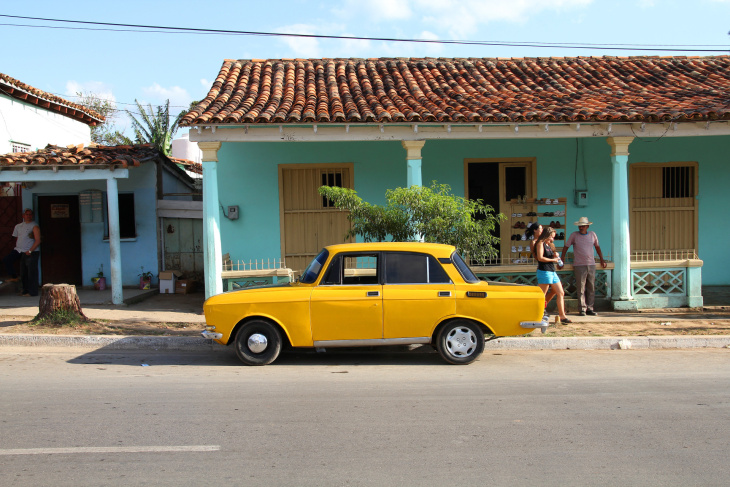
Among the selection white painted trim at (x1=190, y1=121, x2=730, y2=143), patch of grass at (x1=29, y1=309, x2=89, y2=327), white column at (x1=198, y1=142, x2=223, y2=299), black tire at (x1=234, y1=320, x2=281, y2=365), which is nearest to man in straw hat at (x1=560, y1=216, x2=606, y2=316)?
white painted trim at (x1=190, y1=121, x2=730, y2=143)

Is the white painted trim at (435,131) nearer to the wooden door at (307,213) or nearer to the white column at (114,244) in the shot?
the wooden door at (307,213)

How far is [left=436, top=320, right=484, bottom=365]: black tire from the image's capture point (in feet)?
23.4

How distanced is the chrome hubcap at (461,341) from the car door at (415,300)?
0.90 ft

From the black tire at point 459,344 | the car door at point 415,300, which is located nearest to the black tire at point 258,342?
the car door at point 415,300

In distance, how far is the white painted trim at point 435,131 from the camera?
1009 cm

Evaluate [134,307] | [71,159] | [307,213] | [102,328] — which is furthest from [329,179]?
[102,328]

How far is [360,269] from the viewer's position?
7.17 metres

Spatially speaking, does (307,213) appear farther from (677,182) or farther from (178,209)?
(677,182)

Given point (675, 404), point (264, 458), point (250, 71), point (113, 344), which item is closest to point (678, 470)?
point (675, 404)

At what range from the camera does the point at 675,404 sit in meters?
5.50

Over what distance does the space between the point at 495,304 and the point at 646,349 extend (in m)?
2.84

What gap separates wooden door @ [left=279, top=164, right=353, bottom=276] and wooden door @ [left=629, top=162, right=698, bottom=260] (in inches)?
238

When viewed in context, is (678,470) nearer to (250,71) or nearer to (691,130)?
(691,130)

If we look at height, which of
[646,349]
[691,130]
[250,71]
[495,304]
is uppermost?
[250,71]
